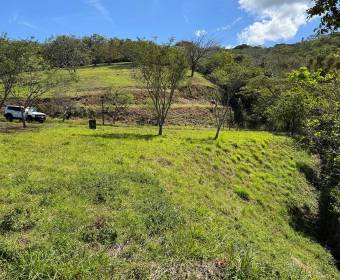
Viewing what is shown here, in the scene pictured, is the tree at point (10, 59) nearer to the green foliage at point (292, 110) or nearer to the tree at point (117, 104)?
the tree at point (117, 104)

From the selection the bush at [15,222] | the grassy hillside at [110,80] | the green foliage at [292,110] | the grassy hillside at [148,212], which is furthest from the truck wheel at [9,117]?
the bush at [15,222]

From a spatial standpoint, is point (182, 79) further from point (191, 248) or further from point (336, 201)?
point (191, 248)

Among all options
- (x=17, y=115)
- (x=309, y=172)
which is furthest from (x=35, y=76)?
(x=309, y=172)

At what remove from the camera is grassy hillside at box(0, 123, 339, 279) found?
882cm

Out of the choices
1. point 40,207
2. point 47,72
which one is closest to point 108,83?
point 47,72

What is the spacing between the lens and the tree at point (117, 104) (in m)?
47.5

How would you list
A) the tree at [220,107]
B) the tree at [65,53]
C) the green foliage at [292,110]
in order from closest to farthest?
the tree at [220,107] → the green foliage at [292,110] → the tree at [65,53]

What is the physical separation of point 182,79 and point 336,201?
635 inches

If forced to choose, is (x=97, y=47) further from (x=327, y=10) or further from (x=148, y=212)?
(x=327, y=10)

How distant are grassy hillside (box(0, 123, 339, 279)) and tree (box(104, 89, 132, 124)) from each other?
2157cm

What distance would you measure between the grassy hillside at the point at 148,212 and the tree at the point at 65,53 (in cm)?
6125

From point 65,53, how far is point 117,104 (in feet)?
136

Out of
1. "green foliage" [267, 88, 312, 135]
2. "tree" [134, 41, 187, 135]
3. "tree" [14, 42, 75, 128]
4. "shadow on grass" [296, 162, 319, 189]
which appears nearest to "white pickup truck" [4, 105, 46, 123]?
"tree" [14, 42, 75, 128]

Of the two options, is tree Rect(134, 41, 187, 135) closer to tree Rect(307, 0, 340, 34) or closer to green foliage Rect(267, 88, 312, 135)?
green foliage Rect(267, 88, 312, 135)
